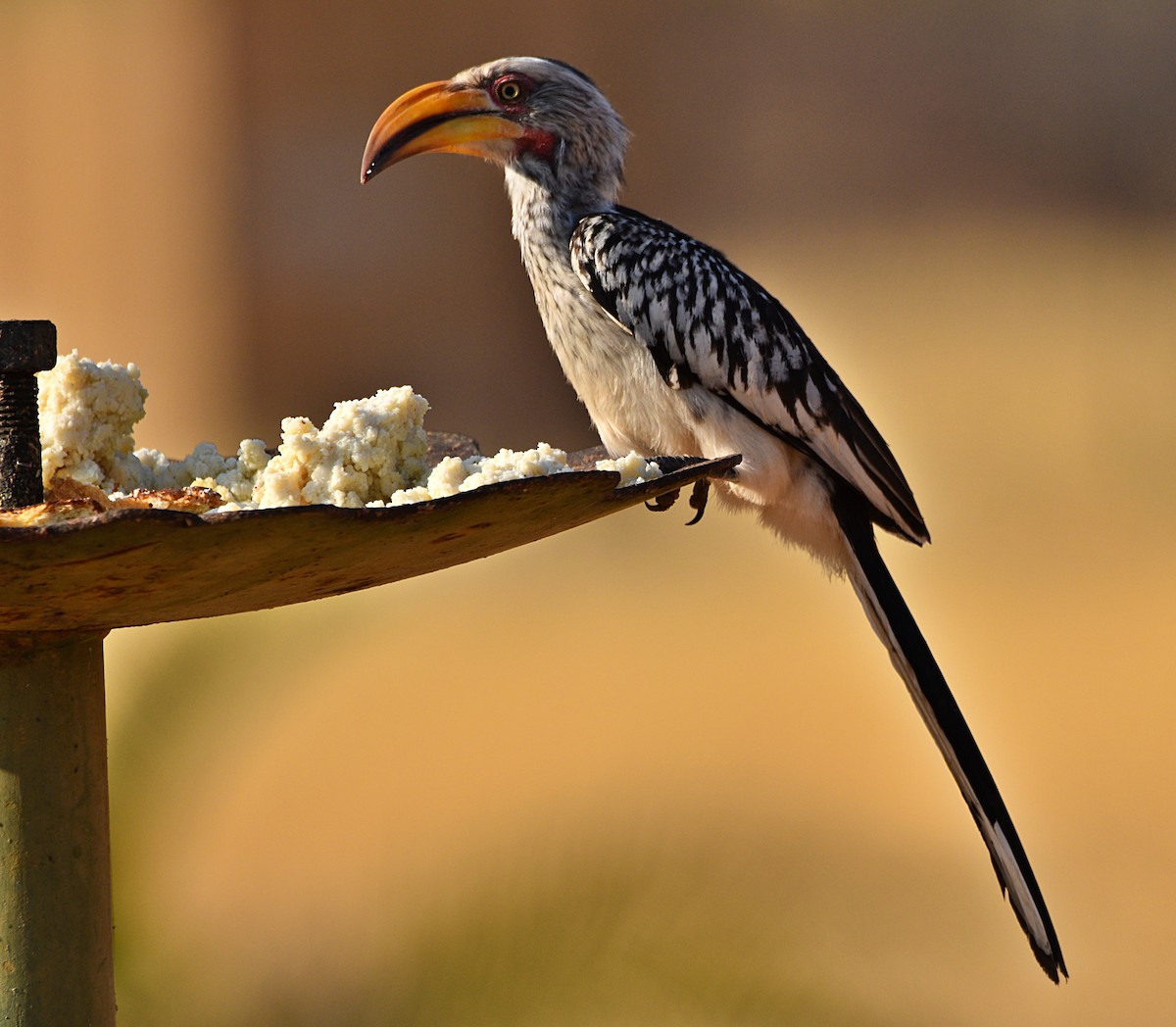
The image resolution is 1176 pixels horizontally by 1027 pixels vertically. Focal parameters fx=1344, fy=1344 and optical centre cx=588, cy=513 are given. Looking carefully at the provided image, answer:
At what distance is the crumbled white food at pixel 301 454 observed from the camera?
990 mm

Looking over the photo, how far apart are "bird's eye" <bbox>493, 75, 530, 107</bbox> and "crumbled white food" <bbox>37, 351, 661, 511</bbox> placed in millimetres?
1092

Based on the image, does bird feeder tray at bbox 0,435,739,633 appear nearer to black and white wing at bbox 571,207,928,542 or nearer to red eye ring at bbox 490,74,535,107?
black and white wing at bbox 571,207,928,542

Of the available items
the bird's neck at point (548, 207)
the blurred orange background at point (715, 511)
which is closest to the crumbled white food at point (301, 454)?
the bird's neck at point (548, 207)

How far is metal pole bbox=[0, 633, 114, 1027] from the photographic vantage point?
37.5 inches

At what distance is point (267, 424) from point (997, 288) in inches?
78.5

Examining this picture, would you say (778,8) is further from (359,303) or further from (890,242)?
(359,303)

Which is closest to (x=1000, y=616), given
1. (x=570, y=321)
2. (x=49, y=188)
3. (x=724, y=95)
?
(x=724, y=95)

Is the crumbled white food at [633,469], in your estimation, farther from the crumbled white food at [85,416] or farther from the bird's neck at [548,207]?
the bird's neck at [548,207]

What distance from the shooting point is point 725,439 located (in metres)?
1.97

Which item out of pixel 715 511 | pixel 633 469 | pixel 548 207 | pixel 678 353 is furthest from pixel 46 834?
pixel 715 511

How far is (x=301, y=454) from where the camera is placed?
99 centimetres

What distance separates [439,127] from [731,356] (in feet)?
1.76

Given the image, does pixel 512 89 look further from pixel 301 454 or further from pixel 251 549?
pixel 251 549

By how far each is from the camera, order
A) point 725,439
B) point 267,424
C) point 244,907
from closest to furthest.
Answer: point 725,439
point 244,907
point 267,424
